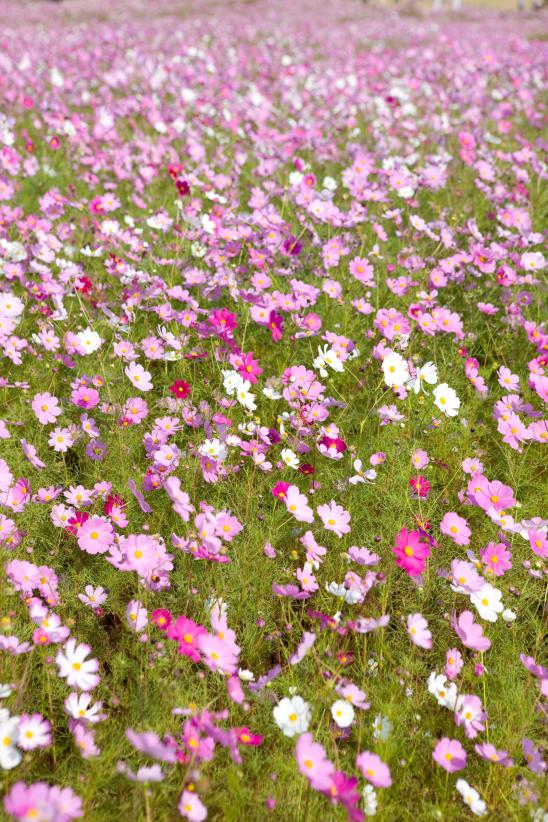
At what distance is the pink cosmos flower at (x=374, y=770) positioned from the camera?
4.85ft

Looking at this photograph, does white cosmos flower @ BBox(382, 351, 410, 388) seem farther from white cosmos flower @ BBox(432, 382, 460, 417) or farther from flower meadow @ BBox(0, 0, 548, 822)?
white cosmos flower @ BBox(432, 382, 460, 417)

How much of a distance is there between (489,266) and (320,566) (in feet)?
6.79

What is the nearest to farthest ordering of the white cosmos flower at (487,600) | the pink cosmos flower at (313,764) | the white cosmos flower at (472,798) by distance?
the pink cosmos flower at (313,764)
the white cosmos flower at (472,798)
the white cosmos flower at (487,600)

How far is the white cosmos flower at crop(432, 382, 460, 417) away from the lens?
2660 millimetres

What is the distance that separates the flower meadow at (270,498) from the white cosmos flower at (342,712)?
0.01 metres

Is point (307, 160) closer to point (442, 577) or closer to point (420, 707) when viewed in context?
point (442, 577)

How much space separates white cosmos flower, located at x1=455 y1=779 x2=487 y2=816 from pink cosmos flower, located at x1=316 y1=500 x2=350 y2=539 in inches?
31.6

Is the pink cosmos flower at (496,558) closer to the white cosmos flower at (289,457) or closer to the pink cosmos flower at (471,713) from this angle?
the pink cosmos flower at (471,713)

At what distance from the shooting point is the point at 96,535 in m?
2.12

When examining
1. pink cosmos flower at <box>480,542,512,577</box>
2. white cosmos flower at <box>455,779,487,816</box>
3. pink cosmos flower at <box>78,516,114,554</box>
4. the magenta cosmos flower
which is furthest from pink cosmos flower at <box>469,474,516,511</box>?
pink cosmos flower at <box>78,516,114,554</box>

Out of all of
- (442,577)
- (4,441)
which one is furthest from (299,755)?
(4,441)

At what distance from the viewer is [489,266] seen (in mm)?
3488

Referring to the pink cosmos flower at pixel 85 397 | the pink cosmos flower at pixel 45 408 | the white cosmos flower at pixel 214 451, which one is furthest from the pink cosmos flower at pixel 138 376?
the white cosmos flower at pixel 214 451

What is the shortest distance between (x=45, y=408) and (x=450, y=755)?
1.85 meters
